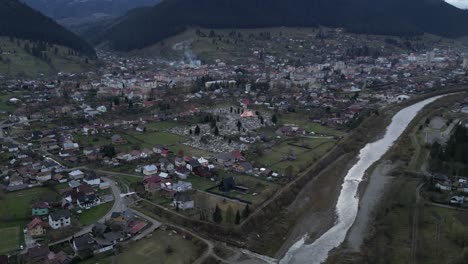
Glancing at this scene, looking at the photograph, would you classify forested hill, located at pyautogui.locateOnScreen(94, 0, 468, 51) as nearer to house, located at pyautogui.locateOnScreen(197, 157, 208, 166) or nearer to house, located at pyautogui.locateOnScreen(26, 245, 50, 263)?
house, located at pyautogui.locateOnScreen(197, 157, 208, 166)

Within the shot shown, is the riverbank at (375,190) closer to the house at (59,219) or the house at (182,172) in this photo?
the house at (182,172)

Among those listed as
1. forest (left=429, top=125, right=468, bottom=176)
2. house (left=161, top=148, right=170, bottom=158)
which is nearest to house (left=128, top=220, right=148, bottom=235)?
house (left=161, top=148, right=170, bottom=158)

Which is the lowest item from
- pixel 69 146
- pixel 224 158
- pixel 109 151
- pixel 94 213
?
pixel 94 213

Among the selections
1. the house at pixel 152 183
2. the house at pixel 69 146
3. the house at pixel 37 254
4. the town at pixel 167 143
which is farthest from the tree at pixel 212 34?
the house at pixel 37 254

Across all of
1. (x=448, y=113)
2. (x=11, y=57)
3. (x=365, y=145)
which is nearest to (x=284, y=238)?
(x=365, y=145)

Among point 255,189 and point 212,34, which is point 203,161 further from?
point 212,34

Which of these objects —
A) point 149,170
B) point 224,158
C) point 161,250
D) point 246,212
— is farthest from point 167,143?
point 161,250
